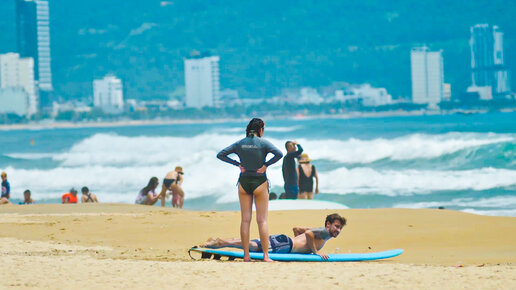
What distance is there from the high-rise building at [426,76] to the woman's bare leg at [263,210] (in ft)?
528

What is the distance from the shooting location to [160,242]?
997 centimetres

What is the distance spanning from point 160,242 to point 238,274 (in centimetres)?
308

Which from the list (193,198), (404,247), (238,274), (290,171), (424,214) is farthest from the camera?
(193,198)

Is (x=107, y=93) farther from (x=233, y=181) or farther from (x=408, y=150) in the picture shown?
(x=233, y=181)

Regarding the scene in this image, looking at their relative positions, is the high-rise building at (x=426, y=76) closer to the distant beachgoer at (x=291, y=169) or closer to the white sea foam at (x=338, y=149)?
the white sea foam at (x=338, y=149)

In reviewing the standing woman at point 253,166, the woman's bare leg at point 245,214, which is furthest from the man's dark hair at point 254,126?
the woman's bare leg at point 245,214

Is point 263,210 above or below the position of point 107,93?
below

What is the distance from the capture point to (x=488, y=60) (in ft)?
605

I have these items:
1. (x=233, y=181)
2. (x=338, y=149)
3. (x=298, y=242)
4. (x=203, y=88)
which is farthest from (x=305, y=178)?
(x=203, y=88)

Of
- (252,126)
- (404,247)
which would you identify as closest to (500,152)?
(404,247)

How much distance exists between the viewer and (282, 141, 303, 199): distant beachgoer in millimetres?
13305

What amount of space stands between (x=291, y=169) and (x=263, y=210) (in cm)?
589

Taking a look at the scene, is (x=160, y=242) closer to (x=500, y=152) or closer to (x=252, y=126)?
(x=252, y=126)

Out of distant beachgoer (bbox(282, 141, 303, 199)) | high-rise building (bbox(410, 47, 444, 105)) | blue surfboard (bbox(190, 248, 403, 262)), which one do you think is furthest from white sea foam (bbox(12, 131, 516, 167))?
high-rise building (bbox(410, 47, 444, 105))
